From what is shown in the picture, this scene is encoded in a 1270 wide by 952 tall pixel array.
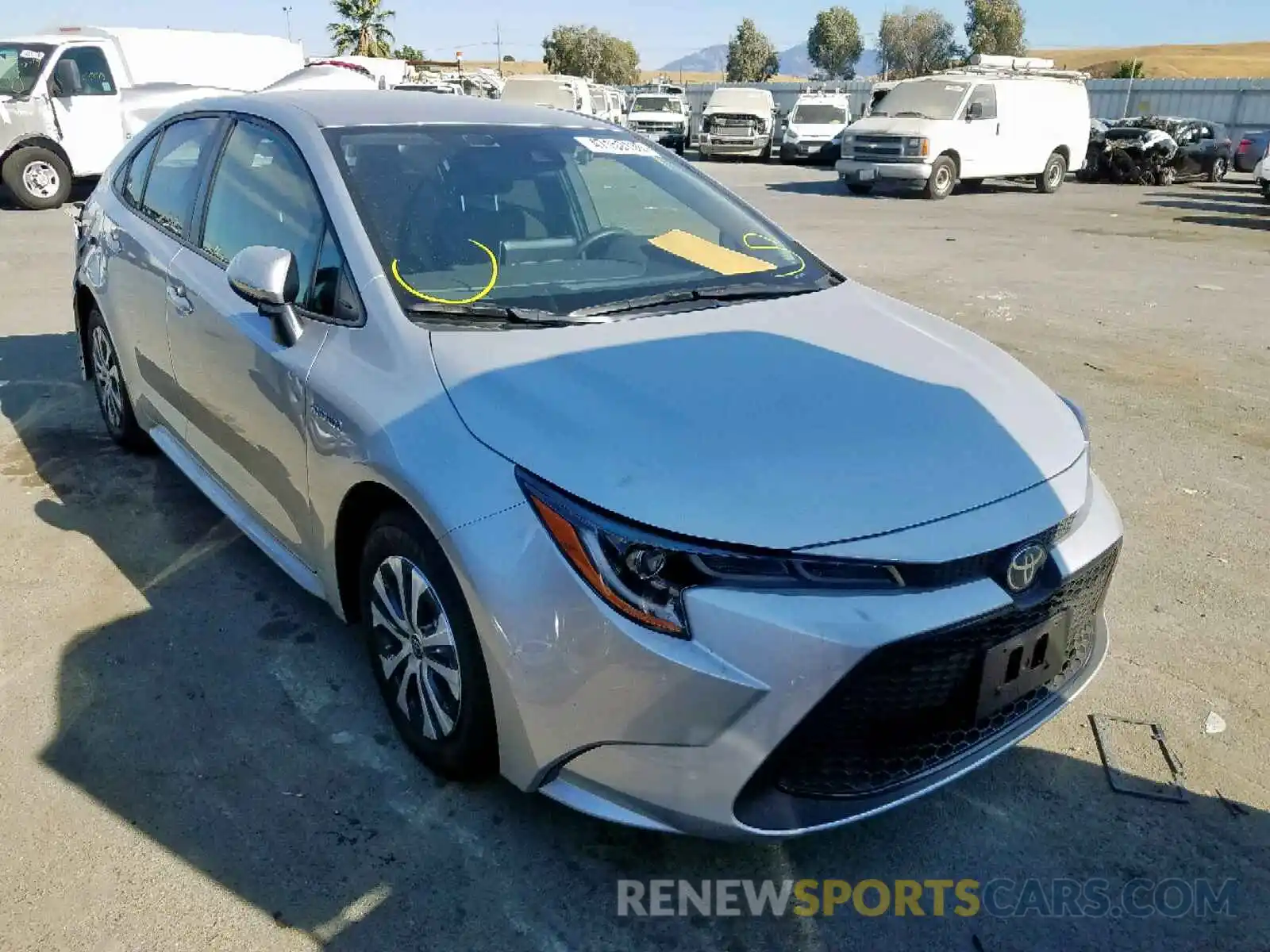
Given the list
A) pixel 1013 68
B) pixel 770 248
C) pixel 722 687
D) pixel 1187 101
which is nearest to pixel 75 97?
pixel 770 248

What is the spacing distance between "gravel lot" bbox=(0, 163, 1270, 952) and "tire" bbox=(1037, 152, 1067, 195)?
17.0 metres

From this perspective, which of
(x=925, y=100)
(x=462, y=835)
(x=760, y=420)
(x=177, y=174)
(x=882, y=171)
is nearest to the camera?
(x=760, y=420)

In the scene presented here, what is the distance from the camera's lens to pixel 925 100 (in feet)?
60.1

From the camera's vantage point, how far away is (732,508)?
2.06 m

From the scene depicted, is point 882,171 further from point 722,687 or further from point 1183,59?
point 1183,59

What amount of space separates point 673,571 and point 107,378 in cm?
379

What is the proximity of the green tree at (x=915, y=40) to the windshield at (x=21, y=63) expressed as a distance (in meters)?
82.2

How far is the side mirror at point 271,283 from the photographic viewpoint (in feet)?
9.16

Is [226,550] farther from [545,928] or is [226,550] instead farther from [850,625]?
[850,625]

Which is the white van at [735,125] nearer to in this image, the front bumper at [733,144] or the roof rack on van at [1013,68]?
the front bumper at [733,144]

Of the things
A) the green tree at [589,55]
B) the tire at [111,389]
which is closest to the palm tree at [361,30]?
the green tree at [589,55]

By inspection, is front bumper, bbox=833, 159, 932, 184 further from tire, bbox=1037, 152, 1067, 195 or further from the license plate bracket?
the license plate bracket

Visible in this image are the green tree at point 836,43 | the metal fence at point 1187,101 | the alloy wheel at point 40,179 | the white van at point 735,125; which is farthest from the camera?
the green tree at point 836,43

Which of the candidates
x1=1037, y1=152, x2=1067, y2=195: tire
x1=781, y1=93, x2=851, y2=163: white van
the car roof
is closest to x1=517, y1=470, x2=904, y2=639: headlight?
the car roof
